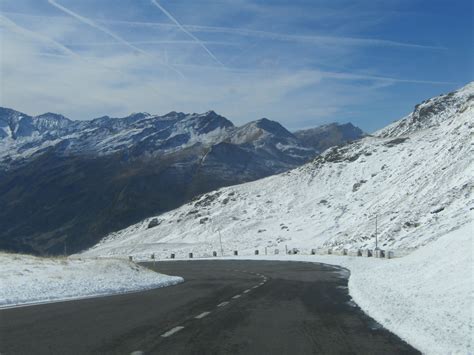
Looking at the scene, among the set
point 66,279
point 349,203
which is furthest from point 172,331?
point 349,203

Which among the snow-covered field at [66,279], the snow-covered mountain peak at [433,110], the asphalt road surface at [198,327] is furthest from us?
the snow-covered mountain peak at [433,110]

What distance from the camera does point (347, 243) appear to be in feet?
220

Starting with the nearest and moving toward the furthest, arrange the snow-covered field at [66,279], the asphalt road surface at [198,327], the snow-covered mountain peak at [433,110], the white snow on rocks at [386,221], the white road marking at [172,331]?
the asphalt road surface at [198,327] → the white road marking at [172,331] → the white snow on rocks at [386,221] → the snow-covered field at [66,279] → the snow-covered mountain peak at [433,110]

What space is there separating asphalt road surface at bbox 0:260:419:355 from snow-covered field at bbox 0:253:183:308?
1.96 meters

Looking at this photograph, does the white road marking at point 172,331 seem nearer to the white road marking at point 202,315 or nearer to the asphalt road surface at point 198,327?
the asphalt road surface at point 198,327

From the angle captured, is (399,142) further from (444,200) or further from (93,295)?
(93,295)

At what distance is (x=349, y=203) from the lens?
312 ft

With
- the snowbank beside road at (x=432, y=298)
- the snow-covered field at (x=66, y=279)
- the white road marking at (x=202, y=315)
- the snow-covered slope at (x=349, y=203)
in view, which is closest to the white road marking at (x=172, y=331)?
the white road marking at (x=202, y=315)

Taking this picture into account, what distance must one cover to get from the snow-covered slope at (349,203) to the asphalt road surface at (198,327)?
32431mm

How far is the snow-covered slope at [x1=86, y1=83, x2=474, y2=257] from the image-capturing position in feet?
200

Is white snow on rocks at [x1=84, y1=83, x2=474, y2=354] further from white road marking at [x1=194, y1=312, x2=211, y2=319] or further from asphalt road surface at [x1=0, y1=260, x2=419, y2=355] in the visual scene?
white road marking at [x1=194, y1=312, x2=211, y2=319]

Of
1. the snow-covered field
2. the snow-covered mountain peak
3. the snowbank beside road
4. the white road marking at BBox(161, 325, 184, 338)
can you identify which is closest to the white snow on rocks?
the snowbank beside road

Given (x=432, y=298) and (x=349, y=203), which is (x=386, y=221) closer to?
(x=349, y=203)

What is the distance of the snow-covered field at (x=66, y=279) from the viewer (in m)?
17.1
